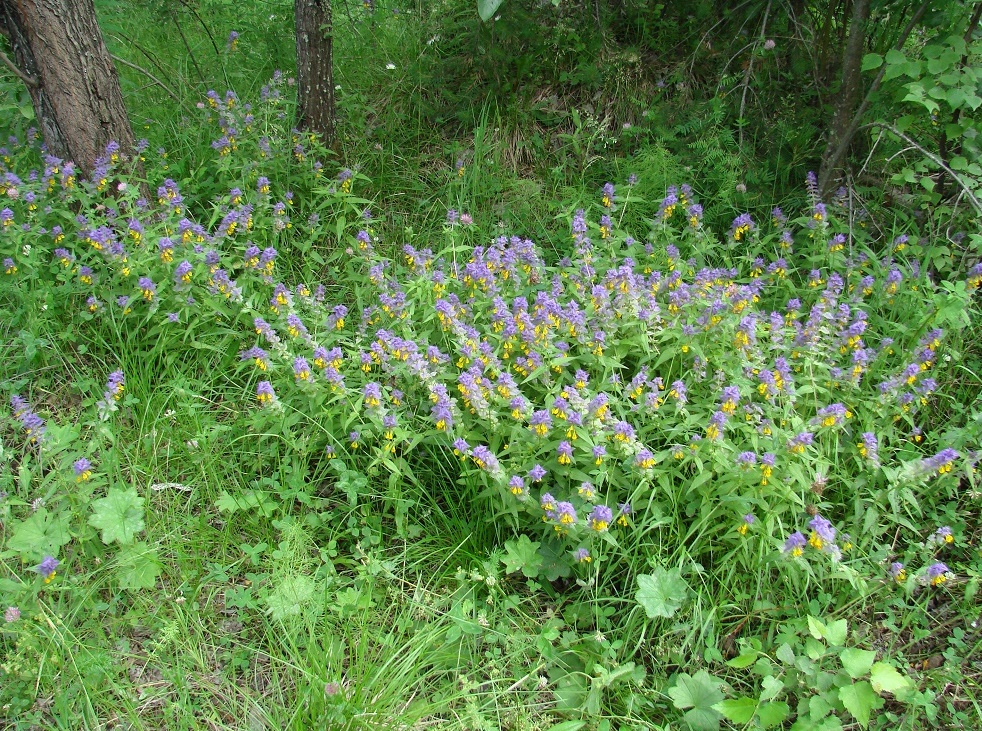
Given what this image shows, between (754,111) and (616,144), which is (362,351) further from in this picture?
(754,111)

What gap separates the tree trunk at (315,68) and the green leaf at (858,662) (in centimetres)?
374

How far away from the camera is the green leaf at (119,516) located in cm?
238

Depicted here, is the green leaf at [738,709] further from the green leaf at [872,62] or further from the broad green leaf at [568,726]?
the green leaf at [872,62]

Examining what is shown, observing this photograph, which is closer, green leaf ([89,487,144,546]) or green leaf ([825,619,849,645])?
green leaf ([825,619,849,645])

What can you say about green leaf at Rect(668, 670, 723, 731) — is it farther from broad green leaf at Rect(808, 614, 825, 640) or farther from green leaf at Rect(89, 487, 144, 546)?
green leaf at Rect(89, 487, 144, 546)

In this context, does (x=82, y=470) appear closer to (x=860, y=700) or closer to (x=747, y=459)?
(x=747, y=459)

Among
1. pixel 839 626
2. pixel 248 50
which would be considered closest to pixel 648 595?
pixel 839 626

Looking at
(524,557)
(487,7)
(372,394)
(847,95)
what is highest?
(487,7)

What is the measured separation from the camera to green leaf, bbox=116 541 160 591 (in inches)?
93.0

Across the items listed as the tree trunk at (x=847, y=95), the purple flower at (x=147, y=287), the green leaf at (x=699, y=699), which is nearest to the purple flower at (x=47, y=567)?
the purple flower at (x=147, y=287)

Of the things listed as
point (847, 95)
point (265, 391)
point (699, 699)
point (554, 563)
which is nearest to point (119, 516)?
point (265, 391)

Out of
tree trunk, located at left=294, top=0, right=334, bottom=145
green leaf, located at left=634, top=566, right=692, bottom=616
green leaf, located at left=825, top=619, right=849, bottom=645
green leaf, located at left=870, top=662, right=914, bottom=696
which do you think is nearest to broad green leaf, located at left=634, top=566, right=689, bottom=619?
green leaf, located at left=634, top=566, right=692, bottom=616

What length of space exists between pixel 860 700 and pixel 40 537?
108 inches

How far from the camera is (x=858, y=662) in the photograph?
219 cm
